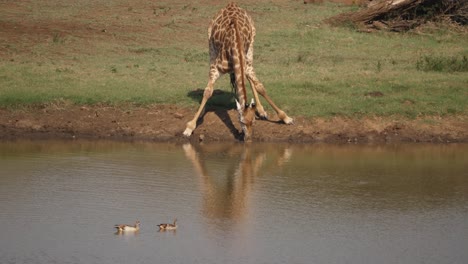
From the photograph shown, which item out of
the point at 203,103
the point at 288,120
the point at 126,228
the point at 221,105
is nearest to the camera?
the point at 126,228

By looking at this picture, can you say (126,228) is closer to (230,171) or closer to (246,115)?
(230,171)

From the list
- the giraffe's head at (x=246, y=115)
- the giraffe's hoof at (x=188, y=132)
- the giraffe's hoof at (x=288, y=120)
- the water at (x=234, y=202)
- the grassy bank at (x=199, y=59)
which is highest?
the grassy bank at (x=199, y=59)

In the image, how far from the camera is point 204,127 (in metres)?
16.4

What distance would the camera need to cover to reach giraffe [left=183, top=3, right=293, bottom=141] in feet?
51.5

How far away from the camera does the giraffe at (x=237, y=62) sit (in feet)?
51.5

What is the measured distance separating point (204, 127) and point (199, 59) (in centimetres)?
525

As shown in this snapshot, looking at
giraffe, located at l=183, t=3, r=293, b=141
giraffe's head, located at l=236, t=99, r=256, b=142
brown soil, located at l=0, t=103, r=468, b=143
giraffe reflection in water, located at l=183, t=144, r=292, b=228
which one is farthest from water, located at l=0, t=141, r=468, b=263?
→ giraffe, located at l=183, t=3, r=293, b=141

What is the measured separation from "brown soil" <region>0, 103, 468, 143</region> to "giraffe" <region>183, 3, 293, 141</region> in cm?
32

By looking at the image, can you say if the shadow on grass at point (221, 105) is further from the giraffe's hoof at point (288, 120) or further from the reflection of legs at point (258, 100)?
the giraffe's hoof at point (288, 120)

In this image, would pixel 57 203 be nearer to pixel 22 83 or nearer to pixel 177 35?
pixel 22 83

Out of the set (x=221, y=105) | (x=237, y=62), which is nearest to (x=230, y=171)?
(x=237, y=62)

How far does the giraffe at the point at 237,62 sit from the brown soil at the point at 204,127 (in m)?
0.32

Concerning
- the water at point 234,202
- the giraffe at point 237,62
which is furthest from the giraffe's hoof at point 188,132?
the water at point 234,202

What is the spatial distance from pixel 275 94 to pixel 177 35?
279 inches
